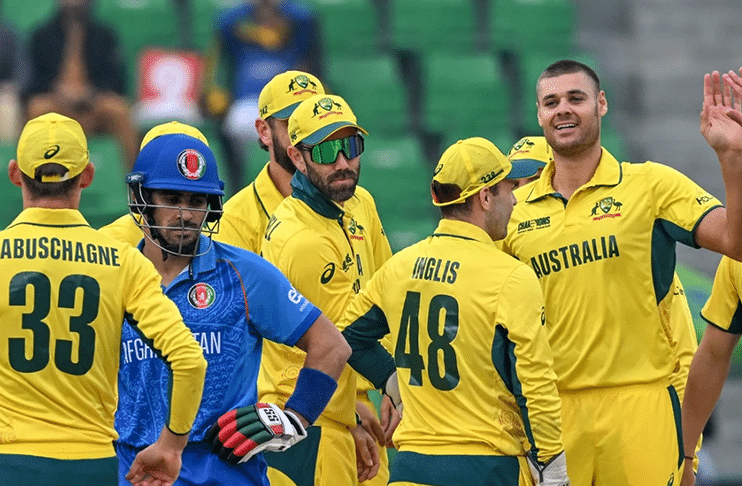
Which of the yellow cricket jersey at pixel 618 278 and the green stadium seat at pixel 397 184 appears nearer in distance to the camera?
the yellow cricket jersey at pixel 618 278

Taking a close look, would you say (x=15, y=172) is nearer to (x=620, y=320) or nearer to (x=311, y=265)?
(x=311, y=265)

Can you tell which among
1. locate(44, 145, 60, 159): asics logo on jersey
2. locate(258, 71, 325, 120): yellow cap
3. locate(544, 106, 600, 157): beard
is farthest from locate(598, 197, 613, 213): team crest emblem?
locate(44, 145, 60, 159): asics logo on jersey

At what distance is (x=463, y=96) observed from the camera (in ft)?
44.4

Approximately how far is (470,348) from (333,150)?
1.47 meters

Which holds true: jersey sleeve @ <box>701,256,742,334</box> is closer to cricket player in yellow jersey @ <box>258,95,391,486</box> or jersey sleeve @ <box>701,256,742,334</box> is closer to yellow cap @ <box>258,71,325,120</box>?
cricket player in yellow jersey @ <box>258,95,391,486</box>

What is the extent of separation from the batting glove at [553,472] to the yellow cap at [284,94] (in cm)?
245

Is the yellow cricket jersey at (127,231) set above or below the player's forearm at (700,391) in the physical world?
above

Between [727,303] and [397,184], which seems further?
[397,184]

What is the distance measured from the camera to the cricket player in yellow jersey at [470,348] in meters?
5.35

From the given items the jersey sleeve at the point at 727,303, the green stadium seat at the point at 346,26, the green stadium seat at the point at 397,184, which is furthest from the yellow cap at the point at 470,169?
the green stadium seat at the point at 346,26

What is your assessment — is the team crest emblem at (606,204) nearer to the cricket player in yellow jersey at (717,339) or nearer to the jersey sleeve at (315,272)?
the cricket player in yellow jersey at (717,339)

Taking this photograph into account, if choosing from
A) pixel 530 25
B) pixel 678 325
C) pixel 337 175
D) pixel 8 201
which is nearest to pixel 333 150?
pixel 337 175

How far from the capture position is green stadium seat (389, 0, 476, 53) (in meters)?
14.2

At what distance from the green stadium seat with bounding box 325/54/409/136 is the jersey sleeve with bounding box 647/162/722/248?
720cm
